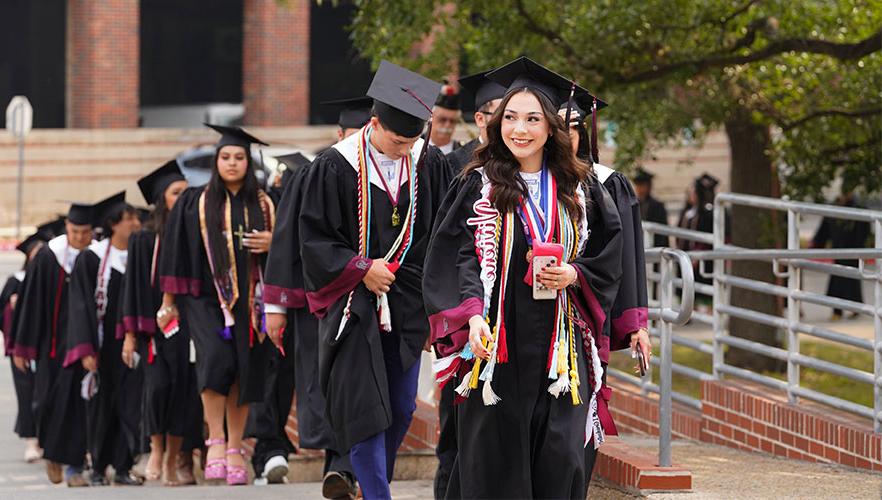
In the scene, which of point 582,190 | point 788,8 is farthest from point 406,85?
point 788,8

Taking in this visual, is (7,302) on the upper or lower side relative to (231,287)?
lower

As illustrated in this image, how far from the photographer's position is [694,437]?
31.1 ft

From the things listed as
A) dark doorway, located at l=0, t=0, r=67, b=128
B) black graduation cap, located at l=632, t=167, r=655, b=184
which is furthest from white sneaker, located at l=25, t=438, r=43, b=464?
dark doorway, located at l=0, t=0, r=67, b=128

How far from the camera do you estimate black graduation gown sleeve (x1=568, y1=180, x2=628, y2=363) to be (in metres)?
5.74

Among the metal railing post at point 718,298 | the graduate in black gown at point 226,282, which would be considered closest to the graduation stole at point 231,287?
the graduate in black gown at point 226,282

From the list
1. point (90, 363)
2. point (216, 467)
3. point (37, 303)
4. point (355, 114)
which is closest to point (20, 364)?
point (37, 303)

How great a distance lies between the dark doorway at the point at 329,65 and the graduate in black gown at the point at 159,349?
75.8ft

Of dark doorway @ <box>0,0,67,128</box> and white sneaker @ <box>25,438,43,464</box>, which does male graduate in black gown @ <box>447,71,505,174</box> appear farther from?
dark doorway @ <box>0,0,67,128</box>

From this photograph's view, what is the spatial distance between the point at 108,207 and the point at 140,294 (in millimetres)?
952

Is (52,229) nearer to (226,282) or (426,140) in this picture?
(226,282)

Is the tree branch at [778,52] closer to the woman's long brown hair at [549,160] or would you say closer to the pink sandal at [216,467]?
the pink sandal at [216,467]

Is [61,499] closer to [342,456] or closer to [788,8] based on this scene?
[342,456]

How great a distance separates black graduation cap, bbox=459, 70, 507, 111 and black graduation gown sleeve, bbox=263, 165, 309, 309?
83 centimetres

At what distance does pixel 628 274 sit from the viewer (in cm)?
597
